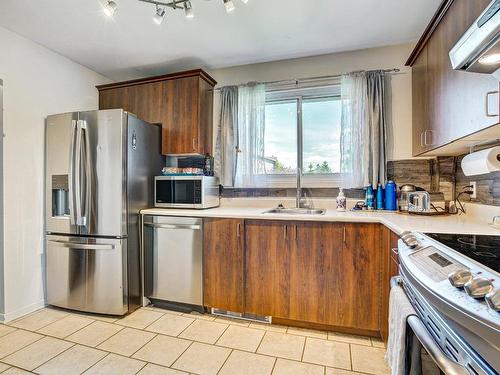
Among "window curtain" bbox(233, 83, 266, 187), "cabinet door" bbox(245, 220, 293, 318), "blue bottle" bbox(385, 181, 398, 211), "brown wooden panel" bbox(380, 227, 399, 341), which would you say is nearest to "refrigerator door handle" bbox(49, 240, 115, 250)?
"cabinet door" bbox(245, 220, 293, 318)

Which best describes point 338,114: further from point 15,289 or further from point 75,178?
point 15,289

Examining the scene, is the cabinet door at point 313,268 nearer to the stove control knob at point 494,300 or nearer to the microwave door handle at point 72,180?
the stove control knob at point 494,300

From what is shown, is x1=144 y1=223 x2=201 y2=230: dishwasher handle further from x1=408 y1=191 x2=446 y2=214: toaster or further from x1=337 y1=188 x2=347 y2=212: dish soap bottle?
x1=408 y1=191 x2=446 y2=214: toaster

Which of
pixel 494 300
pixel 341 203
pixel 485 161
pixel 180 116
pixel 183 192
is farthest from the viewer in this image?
pixel 180 116

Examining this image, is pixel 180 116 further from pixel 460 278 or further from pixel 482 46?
pixel 460 278

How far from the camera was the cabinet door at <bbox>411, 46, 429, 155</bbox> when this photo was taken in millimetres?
1876

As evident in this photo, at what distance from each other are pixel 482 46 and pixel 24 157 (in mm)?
3038

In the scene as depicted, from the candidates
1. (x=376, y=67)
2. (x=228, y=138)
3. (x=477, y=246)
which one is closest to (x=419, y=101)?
(x=376, y=67)

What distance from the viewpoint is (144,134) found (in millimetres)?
2455

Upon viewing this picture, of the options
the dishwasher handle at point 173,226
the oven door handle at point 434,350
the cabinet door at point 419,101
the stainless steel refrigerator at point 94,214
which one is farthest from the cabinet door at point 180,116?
the oven door handle at point 434,350

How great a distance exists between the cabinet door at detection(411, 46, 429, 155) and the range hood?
35.5 inches

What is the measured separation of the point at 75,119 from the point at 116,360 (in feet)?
6.22

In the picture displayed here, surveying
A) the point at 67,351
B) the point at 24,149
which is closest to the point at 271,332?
the point at 67,351

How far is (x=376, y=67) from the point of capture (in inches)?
95.2
